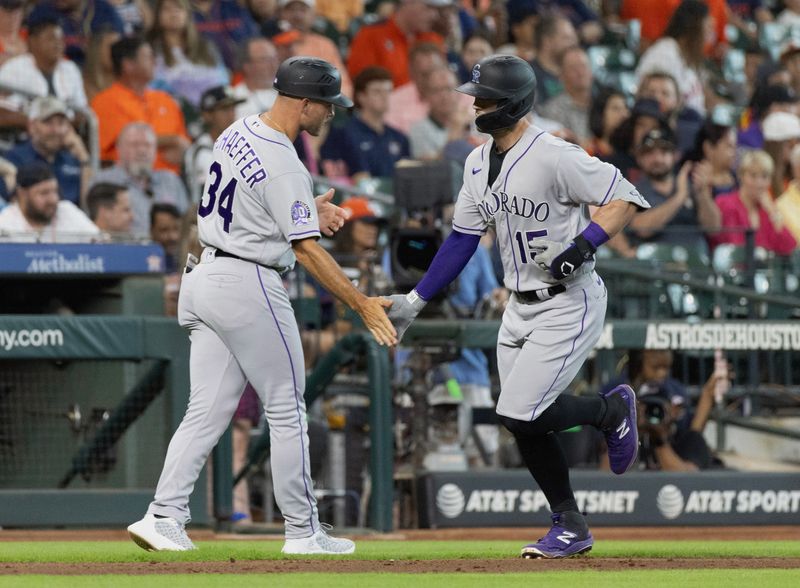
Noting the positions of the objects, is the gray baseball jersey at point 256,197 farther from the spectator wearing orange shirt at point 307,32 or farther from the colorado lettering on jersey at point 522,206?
the spectator wearing orange shirt at point 307,32

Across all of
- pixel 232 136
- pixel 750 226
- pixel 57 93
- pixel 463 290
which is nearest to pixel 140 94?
pixel 57 93

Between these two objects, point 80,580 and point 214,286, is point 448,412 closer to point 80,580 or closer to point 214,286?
point 214,286

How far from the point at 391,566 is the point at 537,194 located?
1.55 meters

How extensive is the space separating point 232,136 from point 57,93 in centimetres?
595

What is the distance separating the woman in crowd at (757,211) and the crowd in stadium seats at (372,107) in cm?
2

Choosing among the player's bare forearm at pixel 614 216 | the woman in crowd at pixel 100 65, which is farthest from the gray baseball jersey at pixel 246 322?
the woman in crowd at pixel 100 65

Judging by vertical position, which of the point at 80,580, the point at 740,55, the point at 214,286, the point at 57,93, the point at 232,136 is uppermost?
the point at 740,55

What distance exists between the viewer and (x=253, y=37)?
520 inches

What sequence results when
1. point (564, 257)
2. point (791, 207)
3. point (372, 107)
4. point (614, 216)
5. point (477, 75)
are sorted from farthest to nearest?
point (791, 207) → point (372, 107) → point (477, 75) → point (614, 216) → point (564, 257)

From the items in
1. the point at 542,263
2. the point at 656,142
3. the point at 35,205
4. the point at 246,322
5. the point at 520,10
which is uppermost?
the point at 520,10

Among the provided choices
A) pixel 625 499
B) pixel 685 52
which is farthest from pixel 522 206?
pixel 685 52

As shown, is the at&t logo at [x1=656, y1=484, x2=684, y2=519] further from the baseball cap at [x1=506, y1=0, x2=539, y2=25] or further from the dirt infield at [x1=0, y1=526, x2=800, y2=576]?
the baseball cap at [x1=506, y1=0, x2=539, y2=25]

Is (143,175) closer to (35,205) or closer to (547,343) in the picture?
(35,205)

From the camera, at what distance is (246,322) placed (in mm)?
6188
